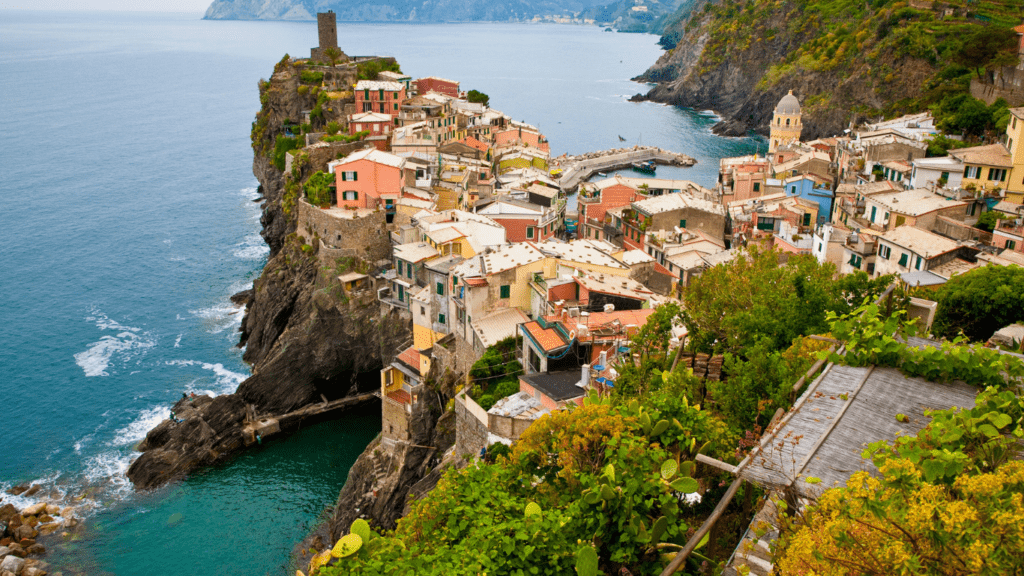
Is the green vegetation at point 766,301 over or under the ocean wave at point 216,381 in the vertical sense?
over

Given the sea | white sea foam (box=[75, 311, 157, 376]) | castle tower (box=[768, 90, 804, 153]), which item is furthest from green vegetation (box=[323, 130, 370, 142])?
castle tower (box=[768, 90, 804, 153])

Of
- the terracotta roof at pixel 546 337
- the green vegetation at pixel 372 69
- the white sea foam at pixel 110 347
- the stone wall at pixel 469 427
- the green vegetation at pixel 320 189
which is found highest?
the green vegetation at pixel 372 69

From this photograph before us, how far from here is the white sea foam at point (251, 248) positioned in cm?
7119

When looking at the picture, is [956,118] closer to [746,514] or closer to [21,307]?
[746,514]

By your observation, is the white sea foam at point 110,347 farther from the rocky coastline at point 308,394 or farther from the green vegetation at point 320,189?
the green vegetation at point 320,189

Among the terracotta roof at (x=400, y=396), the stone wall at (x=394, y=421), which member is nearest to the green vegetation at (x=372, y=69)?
the terracotta roof at (x=400, y=396)

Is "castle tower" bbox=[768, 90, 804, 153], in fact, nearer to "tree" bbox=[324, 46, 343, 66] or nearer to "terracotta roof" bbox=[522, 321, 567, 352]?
"tree" bbox=[324, 46, 343, 66]

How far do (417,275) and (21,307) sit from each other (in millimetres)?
37670

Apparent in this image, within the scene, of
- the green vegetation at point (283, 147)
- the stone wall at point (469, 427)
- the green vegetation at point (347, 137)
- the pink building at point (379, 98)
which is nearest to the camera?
the stone wall at point (469, 427)

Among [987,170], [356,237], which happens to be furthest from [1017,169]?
[356,237]

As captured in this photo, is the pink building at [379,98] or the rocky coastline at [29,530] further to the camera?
the pink building at [379,98]

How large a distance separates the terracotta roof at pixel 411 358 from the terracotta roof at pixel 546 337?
1008 centimetres

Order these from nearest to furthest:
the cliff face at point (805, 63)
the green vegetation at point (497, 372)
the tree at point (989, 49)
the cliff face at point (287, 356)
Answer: the green vegetation at point (497, 372), the cliff face at point (287, 356), the tree at point (989, 49), the cliff face at point (805, 63)

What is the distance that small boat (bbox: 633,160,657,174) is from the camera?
101 m
